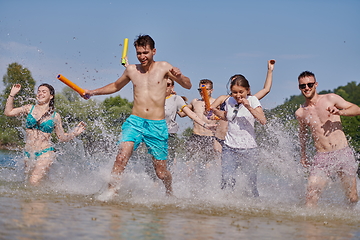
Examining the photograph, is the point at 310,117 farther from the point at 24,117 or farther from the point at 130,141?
the point at 24,117

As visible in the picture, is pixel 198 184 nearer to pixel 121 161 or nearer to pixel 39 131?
pixel 121 161

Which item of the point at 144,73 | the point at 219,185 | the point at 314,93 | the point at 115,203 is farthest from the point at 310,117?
the point at 115,203

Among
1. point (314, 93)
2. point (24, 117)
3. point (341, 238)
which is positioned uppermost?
point (314, 93)

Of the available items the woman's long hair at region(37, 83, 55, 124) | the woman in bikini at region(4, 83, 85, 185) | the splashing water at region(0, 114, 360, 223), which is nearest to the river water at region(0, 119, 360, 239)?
the splashing water at region(0, 114, 360, 223)

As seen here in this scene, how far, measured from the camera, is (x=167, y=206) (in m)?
5.25

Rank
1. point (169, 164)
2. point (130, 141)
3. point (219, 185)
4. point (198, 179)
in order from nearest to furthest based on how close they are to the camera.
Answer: point (130, 141), point (219, 185), point (198, 179), point (169, 164)

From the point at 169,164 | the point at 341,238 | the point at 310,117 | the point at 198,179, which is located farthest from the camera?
the point at 169,164

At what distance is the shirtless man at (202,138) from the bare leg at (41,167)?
2784 mm

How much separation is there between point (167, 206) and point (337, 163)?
215 centimetres

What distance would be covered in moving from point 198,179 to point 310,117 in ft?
6.28

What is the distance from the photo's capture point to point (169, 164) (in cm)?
817

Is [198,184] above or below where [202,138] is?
below

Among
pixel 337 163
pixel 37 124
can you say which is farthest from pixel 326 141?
pixel 37 124

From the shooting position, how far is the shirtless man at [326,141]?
5.80m
